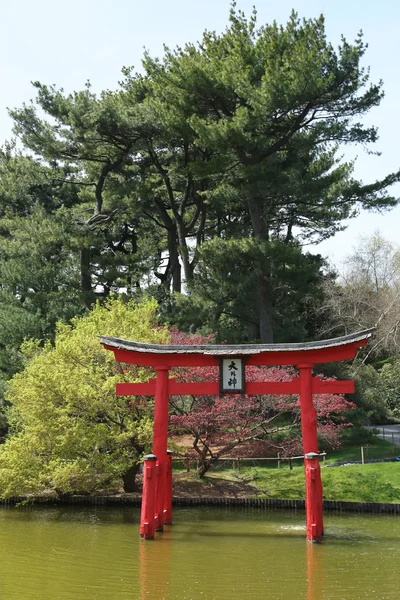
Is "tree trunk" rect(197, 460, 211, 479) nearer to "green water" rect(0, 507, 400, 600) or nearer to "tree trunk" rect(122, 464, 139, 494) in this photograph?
"tree trunk" rect(122, 464, 139, 494)

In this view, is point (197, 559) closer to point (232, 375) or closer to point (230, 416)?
point (232, 375)

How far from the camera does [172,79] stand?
26.2 m

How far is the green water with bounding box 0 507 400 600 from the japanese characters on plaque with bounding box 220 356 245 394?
303 cm

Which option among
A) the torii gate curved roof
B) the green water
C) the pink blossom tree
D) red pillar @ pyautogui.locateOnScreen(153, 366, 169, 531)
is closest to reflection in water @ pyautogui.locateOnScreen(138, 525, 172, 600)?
the green water

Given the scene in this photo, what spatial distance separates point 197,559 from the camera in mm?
11133

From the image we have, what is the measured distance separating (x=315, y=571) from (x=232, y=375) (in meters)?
4.61

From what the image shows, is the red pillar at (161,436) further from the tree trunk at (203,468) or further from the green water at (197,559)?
the tree trunk at (203,468)

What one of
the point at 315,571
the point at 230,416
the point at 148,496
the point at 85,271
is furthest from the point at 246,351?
the point at 85,271

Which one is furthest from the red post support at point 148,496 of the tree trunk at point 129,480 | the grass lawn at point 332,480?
the grass lawn at point 332,480

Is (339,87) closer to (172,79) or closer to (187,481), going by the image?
(172,79)

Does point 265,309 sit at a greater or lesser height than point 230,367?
greater

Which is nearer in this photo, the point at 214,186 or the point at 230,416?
the point at 230,416

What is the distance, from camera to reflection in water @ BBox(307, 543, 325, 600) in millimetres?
8859

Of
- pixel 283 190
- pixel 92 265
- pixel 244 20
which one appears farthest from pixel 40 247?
pixel 244 20
